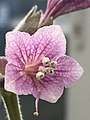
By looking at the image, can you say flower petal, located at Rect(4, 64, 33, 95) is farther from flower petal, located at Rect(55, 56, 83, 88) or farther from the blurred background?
the blurred background

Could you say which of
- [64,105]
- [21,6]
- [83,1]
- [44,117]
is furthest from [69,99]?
[83,1]

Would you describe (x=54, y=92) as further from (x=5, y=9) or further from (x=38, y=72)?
(x=5, y=9)

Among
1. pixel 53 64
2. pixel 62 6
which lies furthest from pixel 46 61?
pixel 62 6

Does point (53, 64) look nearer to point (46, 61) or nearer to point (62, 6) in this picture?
point (46, 61)

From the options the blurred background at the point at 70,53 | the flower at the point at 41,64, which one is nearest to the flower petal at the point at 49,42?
the flower at the point at 41,64

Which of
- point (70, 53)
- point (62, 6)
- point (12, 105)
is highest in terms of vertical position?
point (62, 6)

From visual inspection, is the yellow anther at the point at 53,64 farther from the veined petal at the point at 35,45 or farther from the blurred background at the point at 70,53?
the blurred background at the point at 70,53
